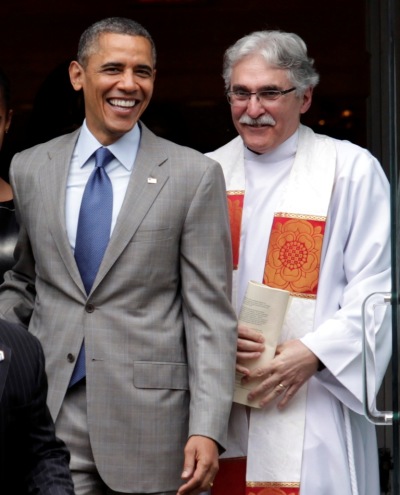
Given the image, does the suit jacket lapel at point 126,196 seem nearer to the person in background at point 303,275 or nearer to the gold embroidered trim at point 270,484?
the person in background at point 303,275

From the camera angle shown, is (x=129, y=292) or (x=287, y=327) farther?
(x=287, y=327)

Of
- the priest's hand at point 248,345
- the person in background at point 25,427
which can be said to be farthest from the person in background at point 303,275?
the person in background at point 25,427

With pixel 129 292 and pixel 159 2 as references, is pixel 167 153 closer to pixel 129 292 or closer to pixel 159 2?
pixel 129 292

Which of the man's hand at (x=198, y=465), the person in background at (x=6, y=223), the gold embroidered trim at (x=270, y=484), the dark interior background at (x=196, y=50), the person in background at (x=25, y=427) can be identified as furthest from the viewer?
the dark interior background at (x=196, y=50)

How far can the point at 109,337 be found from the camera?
459cm

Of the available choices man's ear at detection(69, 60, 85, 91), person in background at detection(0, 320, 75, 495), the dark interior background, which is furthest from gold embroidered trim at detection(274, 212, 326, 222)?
the dark interior background

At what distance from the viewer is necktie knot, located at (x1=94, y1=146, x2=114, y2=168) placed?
474 centimetres

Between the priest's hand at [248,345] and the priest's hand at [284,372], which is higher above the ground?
the priest's hand at [248,345]

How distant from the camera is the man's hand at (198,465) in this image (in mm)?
4500

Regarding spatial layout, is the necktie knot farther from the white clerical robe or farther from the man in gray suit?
the white clerical robe

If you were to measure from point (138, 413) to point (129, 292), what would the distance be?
0.33 meters

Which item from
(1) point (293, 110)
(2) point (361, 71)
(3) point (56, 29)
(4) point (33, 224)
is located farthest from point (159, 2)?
(4) point (33, 224)

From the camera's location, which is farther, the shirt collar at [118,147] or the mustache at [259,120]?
the mustache at [259,120]

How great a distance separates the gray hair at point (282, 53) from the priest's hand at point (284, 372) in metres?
0.81
